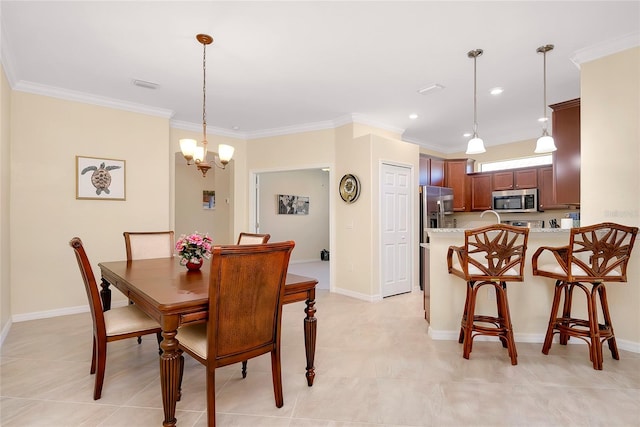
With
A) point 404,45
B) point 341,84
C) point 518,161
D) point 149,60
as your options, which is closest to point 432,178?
point 518,161

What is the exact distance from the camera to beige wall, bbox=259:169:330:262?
25.4ft

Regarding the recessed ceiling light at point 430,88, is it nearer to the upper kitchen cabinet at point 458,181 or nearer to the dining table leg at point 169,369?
the upper kitchen cabinet at point 458,181

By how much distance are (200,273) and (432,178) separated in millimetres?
4710

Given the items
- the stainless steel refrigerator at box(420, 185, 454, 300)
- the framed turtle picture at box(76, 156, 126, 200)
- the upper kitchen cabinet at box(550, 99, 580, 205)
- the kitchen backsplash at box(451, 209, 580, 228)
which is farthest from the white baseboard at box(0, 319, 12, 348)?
the kitchen backsplash at box(451, 209, 580, 228)

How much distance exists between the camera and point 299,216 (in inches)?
328

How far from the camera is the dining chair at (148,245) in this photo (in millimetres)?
3082

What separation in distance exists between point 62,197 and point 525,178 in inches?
261

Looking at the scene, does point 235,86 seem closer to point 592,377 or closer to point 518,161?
point 592,377

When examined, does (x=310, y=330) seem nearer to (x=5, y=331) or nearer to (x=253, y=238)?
(x=253, y=238)

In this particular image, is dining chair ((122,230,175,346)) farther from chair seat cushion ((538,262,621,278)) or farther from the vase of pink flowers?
chair seat cushion ((538,262,621,278))

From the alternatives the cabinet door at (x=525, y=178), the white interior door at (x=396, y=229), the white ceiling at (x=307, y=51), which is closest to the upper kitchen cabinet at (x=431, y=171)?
the white interior door at (x=396, y=229)

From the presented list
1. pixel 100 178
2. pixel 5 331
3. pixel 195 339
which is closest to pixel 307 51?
pixel 195 339

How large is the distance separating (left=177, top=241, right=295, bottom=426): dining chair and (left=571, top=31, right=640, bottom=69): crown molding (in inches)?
125

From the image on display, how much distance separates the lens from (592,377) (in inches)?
88.0
